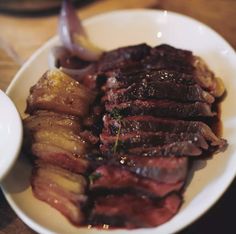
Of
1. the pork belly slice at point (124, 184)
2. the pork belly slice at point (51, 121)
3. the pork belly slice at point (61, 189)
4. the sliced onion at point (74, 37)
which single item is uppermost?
the pork belly slice at point (124, 184)

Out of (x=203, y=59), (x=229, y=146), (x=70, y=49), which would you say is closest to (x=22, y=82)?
(x=70, y=49)

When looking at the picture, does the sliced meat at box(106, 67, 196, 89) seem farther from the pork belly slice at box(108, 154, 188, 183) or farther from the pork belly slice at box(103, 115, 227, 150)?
the pork belly slice at box(108, 154, 188, 183)

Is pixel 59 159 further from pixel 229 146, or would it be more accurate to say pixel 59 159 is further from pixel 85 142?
pixel 229 146

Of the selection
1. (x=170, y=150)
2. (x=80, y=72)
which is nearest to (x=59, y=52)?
(x=80, y=72)

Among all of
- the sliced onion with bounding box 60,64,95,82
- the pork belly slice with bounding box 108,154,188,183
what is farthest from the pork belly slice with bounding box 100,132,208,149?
the sliced onion with bounding box 60,64,95,82

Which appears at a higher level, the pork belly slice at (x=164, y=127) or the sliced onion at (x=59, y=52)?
the pork belly slice at (x=164, y=127)

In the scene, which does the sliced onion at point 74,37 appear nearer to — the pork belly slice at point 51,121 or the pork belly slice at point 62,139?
the pork belly slice at point 51,121

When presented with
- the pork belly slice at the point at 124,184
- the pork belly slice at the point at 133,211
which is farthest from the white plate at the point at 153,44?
the pork belly slice at the point at 124,184
